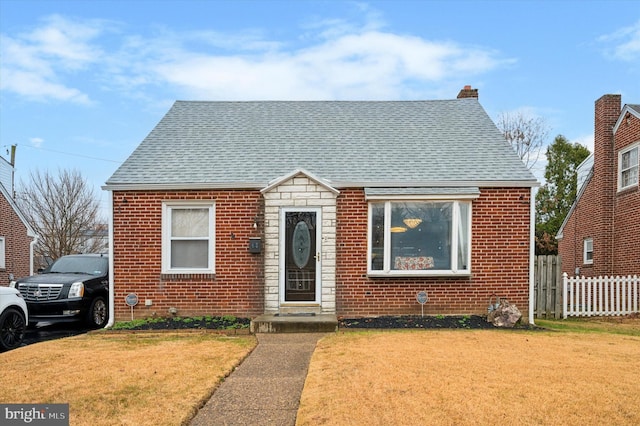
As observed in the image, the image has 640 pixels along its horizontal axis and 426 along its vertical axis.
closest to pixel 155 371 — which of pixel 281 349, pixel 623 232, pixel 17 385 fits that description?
pixel 17 385

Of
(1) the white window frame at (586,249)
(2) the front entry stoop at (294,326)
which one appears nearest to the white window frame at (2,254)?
(2) the front entry stoop at (294,326)

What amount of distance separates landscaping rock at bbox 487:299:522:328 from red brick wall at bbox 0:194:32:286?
20218 mm

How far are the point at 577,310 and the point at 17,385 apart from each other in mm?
12602


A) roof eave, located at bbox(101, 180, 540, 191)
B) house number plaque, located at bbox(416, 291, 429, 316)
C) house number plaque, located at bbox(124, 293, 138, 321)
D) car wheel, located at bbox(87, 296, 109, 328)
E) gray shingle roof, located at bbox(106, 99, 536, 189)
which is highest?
gray shingle roof, located at bbox(106, 99, 536, 189)

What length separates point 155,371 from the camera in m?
6.72

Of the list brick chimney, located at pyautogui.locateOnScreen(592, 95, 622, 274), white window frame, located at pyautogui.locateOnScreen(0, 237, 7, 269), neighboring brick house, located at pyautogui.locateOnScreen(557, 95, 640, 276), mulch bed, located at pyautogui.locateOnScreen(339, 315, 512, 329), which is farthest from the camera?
white window frame, located at pyautogui.locateOnScreen(0, 237, 7, 269)

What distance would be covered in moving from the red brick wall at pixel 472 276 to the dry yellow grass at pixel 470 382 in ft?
7.59

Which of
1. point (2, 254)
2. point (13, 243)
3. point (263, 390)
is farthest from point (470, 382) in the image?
point (13, 243)

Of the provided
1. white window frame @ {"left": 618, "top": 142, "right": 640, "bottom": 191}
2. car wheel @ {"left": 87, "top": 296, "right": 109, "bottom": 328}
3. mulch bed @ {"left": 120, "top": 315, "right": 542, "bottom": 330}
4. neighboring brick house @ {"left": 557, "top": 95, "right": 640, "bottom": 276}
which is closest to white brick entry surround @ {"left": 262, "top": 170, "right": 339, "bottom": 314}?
mulch bed @ {"left": 120, "top": 315, "right": 542, "bottom": 330}

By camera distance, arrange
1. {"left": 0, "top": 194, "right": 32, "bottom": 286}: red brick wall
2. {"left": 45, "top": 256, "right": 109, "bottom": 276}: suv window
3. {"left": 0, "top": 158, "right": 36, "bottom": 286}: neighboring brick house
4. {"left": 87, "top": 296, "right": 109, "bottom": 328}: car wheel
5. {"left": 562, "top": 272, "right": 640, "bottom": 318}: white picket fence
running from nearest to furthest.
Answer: {"left": 87, "top": 296, "right": 109, "bottom": 328}: car wheel
{"left": 45, "top": 256, "right": 109, "bottom": 276}: suv window
{"left": 562, "top": 272, "right": 640, "bottom": 318}: white picket fence
{"left": 0, "top": 158, "right": 36, "bottom": 286}: neighboring brick house
{"left": 0, "top": 194, "right": 32, "bottom": 286}: red brick wall

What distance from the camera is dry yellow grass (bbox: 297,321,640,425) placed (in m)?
4.94

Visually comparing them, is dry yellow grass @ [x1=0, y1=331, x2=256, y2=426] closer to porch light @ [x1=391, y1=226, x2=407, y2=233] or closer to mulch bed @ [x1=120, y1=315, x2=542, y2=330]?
mulch bed @ [x1=120, y1=315, x2=542, y2=330]

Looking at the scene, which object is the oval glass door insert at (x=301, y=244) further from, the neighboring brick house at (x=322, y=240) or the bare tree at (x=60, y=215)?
the bare tree at (x=60, y=215)

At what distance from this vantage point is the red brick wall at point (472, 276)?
11.4 metres
